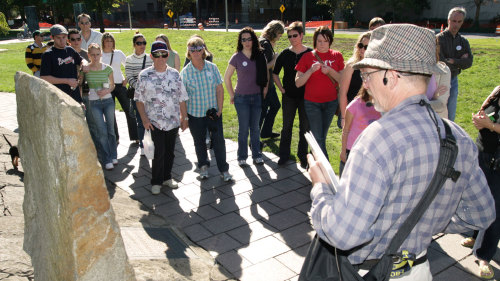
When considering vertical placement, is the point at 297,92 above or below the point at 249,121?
above

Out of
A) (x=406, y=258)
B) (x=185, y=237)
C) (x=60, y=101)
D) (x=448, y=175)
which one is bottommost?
(x=185, y=237)

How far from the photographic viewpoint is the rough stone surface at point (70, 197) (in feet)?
9.09

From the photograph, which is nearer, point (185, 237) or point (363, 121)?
point (363, 121)

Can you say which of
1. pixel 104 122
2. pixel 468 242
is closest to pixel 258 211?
pixel 468 242

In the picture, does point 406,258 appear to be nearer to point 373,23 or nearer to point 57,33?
point 373,23

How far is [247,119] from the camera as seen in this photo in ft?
21.6

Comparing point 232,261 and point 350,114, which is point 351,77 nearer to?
point 350,114

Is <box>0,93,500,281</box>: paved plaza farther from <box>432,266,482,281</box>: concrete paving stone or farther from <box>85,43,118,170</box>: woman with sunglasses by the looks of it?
<box>85,43,118,170</box>: woman with sunglasses

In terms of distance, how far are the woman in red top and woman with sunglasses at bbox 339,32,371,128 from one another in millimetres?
266

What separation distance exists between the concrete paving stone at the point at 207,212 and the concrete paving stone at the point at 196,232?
210mm

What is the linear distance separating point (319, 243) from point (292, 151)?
5193mm

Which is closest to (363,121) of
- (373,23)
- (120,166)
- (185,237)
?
(185,237)

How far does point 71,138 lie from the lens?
275cm

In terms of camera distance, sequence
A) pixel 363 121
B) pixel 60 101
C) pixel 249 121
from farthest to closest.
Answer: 1. pixel 249 121
2. pixel 363 121
3. pixel 60 101
